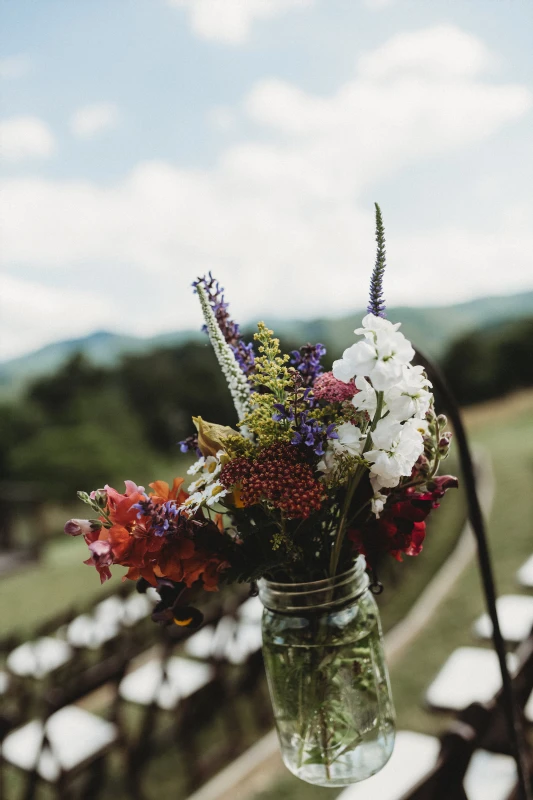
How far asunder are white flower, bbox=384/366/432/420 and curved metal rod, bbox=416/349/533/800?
0.33 metres

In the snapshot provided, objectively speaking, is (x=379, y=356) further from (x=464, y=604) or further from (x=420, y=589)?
(x=420, y=589)

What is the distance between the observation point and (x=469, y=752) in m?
1.85

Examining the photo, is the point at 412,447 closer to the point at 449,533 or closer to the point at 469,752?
the point at 469,752

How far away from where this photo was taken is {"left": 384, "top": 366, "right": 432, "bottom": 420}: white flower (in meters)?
0.93

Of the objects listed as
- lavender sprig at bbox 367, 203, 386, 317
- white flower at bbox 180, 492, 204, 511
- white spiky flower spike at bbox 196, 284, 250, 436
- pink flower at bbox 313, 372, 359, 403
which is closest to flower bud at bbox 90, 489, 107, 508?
white flower at bbox 180, 492, 204, 511

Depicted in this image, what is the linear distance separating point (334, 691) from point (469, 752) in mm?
1000

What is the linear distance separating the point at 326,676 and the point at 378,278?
610 mm

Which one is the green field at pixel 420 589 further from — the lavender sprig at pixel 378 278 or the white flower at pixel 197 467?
the lavender sprig at pixel 378 278

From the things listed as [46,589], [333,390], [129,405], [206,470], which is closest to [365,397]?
[333,390]

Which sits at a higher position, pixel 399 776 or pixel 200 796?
pixel 399 776

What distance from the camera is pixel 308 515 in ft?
3.19

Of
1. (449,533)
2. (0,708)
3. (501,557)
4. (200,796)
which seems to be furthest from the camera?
(449,533)

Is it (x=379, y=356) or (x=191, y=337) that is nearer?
(x=379, y=356)

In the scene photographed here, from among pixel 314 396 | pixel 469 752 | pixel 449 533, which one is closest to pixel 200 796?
pixel 469 752
